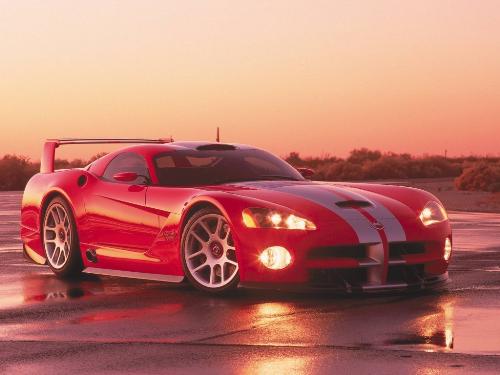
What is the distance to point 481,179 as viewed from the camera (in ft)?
164

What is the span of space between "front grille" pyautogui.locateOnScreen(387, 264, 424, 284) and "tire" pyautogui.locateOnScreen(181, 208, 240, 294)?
1.29 metres

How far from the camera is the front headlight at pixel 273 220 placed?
10.0 metres

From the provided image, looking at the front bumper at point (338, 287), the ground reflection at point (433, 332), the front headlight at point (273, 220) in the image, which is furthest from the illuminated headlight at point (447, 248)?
the front headlight at point (273, 220)

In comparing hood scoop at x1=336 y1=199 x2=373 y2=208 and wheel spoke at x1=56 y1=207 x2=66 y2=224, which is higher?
hood scoop at x1=336 y1=199 x2=373 y2=208

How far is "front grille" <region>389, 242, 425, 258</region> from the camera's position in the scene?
10164mm

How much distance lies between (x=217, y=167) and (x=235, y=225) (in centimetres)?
137

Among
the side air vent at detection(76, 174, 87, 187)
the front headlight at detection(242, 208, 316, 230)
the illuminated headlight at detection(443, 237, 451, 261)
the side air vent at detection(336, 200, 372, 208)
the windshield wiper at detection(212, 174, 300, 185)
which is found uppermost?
the windshield wiper at detection(212, 174, 300, 185)

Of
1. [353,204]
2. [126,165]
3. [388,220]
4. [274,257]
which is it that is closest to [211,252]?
[274,257]

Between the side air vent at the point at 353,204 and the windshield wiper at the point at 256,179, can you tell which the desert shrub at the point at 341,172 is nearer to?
the windshield wiper at the point at 256,179

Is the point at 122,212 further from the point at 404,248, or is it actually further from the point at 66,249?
the point at 404,248

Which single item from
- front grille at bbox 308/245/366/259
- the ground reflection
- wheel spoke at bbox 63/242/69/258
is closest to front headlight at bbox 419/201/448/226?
front grille at bbox 308/245/366/259

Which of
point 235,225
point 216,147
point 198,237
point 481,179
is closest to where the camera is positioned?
point 235,225

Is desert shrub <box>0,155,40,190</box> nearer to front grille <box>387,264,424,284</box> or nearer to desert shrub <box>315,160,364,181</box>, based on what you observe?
desert shrub <box>315,160,364,181</box>

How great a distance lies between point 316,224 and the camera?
1001cm
